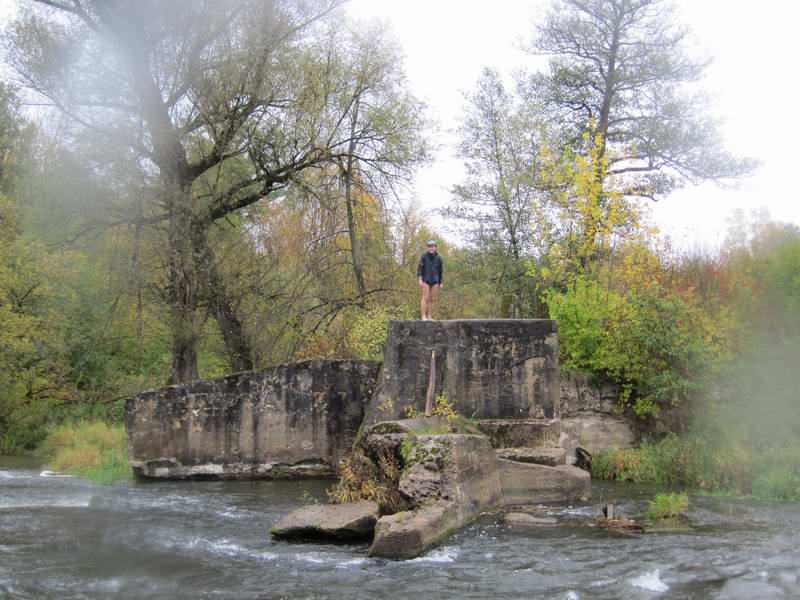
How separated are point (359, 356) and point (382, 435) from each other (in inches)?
308

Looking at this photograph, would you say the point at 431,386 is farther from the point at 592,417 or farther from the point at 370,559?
the point at 370,559

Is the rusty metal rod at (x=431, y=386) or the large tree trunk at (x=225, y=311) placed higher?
the large tree trunk at (x=225, y=311)

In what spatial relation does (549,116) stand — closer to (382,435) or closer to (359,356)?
(359,356)

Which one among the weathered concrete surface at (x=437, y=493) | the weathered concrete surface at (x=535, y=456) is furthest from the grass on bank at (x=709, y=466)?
the weathered concrete surface at (x=437, y=493)

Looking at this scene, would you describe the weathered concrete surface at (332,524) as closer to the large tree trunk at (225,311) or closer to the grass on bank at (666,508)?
the grass on bank at (666,508)

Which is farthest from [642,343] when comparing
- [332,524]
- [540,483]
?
[332,524]

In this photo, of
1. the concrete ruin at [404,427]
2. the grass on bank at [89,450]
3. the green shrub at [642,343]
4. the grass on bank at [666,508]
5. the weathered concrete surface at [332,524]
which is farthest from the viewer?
the green shrub at [642,343]

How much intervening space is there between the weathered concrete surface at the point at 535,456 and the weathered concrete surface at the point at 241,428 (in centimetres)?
349

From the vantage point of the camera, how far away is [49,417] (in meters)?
22.5

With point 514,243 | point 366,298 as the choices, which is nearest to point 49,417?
point 366,298

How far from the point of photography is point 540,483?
12664mm

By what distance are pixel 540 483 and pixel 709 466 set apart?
3952mm

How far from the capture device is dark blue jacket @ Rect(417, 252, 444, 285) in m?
15.1

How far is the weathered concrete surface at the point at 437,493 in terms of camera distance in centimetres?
883
